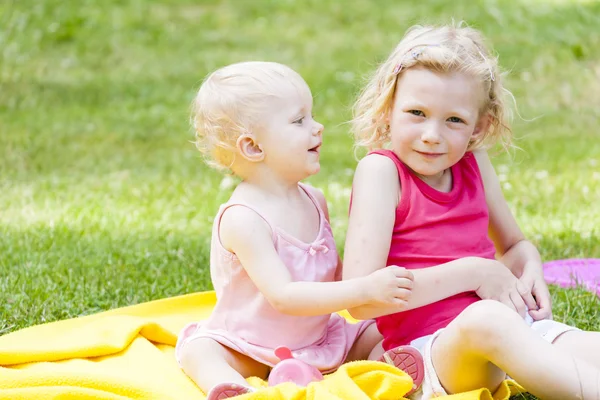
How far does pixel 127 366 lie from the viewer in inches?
114

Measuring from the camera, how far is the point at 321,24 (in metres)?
9.59

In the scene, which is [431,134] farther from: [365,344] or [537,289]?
[365,344]

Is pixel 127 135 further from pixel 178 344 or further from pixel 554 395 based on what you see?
pixel 554 395

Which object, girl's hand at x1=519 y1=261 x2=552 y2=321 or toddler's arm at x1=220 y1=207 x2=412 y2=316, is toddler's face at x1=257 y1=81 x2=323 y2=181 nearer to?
toddler's arm at x1=220 y1=207 x2=412 y2=316

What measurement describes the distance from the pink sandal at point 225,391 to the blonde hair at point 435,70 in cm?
87

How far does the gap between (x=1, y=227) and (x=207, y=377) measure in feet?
7.02

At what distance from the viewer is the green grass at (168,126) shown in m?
3.89

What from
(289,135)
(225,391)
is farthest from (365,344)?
(289,135)

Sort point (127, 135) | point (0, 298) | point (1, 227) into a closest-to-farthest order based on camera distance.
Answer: point (0, 298)
point (1, 227)
point (127, 135)

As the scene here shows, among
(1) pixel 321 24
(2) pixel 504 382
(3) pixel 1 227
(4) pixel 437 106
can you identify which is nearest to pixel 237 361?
(2) pixel 504 382

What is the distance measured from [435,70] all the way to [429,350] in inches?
30.3

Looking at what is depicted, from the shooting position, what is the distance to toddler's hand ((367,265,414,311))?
8.17 ft

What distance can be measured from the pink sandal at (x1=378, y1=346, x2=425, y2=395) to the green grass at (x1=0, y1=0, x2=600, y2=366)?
83cm

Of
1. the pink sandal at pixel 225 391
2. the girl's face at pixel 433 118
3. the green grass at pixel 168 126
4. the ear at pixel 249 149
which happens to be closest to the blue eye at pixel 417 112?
the girl's face at pixel 433 118
